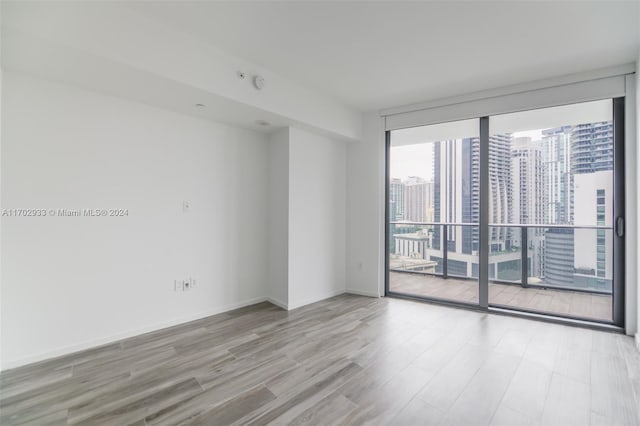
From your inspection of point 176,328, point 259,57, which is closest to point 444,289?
point 176,328

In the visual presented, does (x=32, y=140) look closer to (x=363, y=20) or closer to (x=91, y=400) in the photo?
(x=91, y=400)

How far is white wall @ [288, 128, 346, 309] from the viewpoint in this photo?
3797 millimetres

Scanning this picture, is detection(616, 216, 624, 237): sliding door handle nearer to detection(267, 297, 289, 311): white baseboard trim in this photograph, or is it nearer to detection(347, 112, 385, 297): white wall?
detection(347, 112, 385, 297): white wall

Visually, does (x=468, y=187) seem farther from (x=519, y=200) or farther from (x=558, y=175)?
(x=558, y=175)

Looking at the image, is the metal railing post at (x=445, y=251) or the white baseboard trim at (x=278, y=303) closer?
the white baseboard trim at (x=278, y=303)

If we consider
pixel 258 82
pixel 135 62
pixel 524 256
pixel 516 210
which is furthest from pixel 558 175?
pixel 135 62

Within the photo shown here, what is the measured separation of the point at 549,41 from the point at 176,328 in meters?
4.57

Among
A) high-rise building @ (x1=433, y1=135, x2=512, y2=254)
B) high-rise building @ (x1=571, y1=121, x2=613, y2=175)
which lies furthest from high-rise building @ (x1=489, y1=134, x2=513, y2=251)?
high-rise building @ (x1=571, y1=121, x2=613, y2=175)

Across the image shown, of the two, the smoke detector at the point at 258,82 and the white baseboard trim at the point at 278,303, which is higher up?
the smoke detector at the point at 258,82

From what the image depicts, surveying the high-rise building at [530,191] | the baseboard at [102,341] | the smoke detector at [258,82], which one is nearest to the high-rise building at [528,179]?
the high-rise building at [530,191]

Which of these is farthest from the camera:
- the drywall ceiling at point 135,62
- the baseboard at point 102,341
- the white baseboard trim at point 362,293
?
the white baseboard trim at point 362,293

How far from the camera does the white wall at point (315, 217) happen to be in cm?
380

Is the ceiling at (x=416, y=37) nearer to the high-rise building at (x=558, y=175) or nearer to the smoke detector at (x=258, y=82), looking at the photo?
the smoke detector at (x=258, y=82)

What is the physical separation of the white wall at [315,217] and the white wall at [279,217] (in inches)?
2.6
